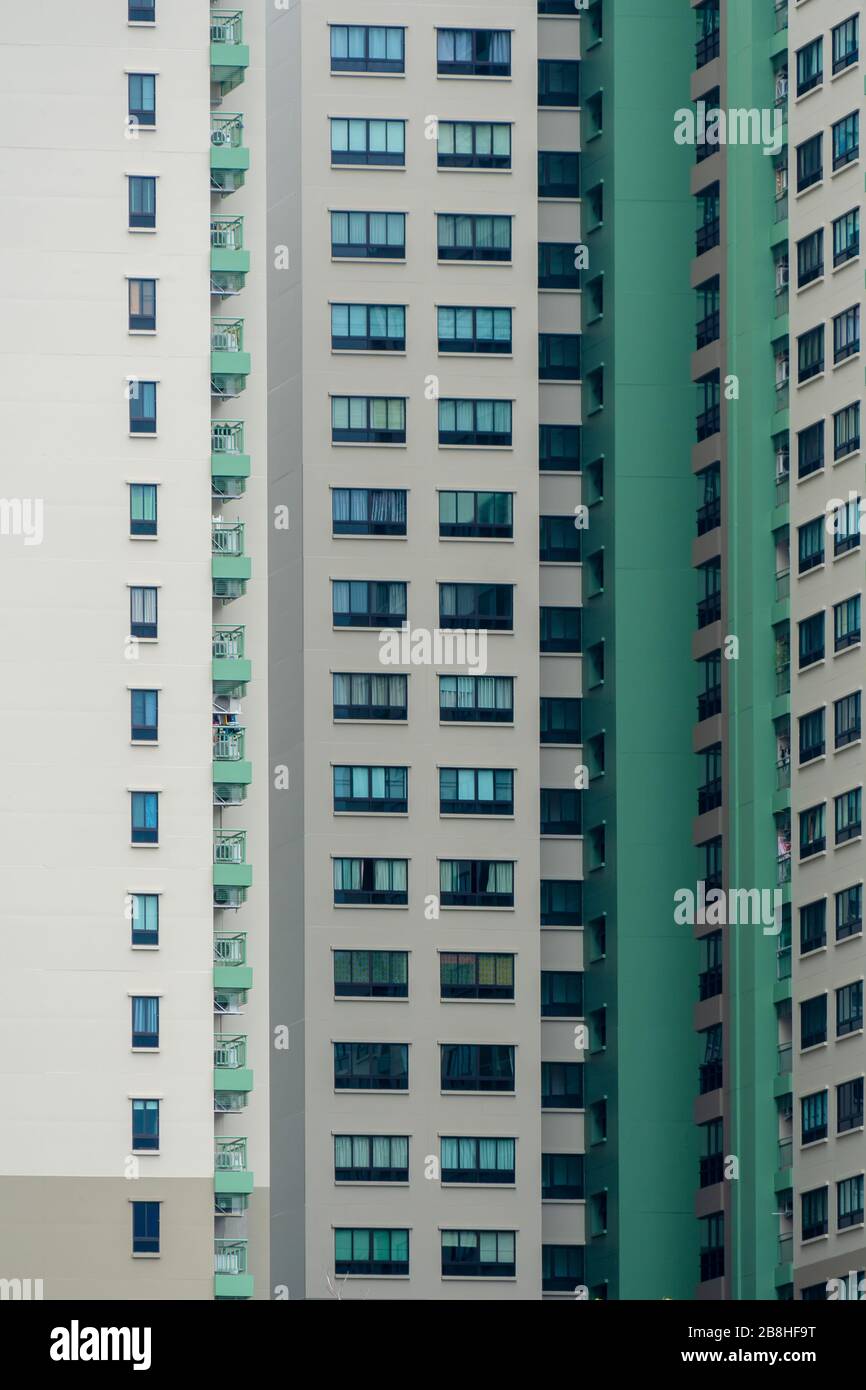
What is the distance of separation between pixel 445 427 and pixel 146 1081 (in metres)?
22.3

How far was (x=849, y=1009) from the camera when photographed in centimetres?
9106

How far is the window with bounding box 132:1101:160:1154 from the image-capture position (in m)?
90.4

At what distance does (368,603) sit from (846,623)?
1504 centimetres

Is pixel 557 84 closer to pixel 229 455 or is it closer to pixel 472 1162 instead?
pixel 229 455

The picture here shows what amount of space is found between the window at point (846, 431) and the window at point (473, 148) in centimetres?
1495

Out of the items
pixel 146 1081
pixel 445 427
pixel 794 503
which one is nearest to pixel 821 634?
pixel 794 503

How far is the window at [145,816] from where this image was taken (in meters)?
92.3

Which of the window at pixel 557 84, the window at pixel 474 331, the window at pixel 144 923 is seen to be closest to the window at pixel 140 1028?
the window at pixel 144 923


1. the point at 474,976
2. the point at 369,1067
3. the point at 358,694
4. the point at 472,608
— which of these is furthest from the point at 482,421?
the point at 369,1067

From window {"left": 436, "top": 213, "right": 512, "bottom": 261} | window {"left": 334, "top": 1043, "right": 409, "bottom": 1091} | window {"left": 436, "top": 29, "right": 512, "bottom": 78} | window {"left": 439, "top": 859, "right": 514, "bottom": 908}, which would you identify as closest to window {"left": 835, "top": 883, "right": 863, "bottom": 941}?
window {"left": 439, "top": 859, "right": 514, "bottom": 908}

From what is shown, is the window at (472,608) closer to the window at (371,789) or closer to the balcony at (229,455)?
the window at (371,789)

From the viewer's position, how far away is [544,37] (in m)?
106

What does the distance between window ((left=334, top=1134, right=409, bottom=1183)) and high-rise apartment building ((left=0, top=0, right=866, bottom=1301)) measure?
Result: 0.47ft

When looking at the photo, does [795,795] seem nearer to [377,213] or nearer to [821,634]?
[821,634]
